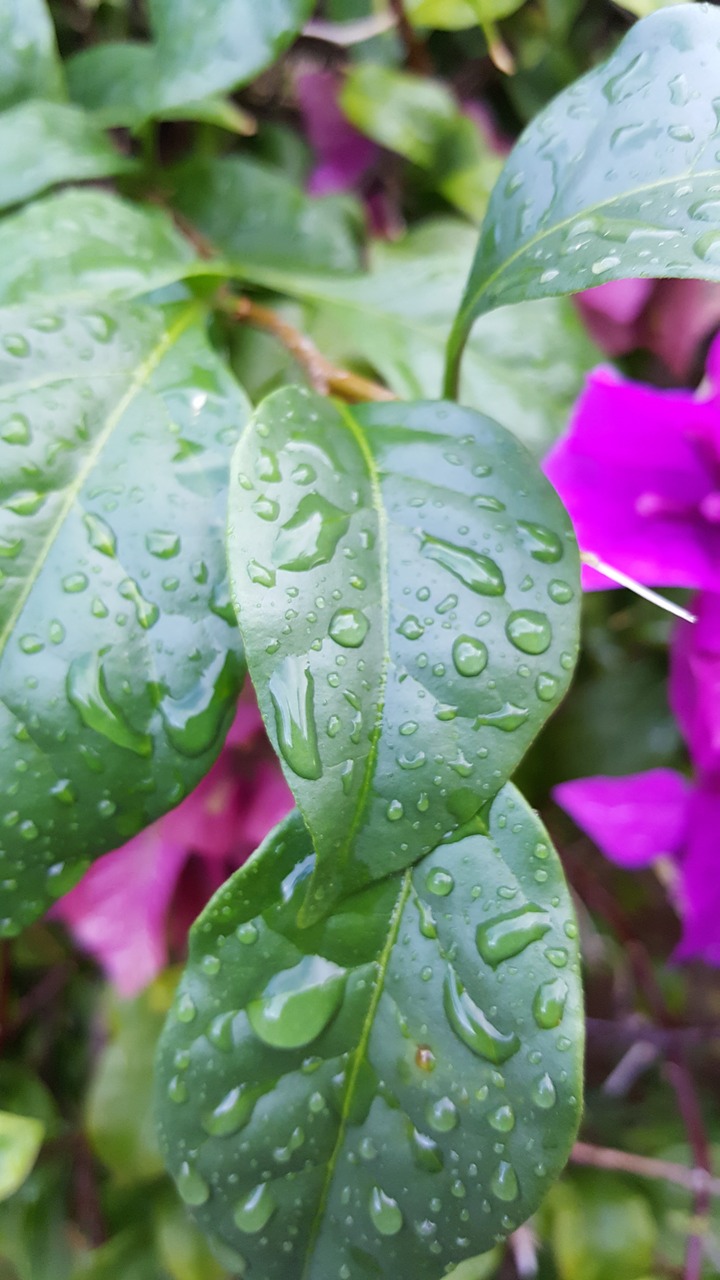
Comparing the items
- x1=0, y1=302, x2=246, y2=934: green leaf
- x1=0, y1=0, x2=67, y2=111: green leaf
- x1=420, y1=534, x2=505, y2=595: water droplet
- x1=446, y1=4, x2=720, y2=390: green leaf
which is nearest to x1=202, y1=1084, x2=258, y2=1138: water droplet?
x1=0, y1=302, x2=246, y2=934: green leaf

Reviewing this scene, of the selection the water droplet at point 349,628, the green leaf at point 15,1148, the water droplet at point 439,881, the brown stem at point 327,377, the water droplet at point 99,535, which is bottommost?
the green leaf at point 15,1148

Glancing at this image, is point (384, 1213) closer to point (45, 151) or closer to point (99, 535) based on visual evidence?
point (99, 535)

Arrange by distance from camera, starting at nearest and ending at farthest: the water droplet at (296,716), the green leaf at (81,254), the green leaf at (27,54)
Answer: the water droplet at (296,716)
the green leaf at (81,254)
the green leaf at (27,54)

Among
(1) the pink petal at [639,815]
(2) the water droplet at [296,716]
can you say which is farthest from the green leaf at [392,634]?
(1) the pink petal at [639,815]

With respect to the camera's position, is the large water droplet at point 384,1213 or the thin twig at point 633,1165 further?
the thin twig at point 633,1165

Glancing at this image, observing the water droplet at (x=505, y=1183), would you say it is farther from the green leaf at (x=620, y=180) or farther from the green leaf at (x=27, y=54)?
the green leaf at (x=27, y=54)

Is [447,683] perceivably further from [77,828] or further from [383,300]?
[383,300]
